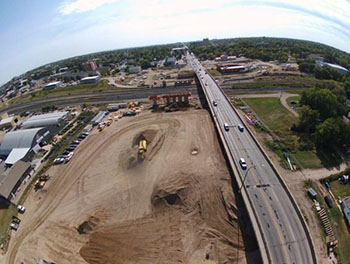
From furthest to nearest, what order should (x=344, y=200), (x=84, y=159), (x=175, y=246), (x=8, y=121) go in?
(x=8, y=121) → (x=84, y=159) → (x=344, y=200) → (x=175, y=246)

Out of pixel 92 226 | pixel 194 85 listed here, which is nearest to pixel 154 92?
pixel 194 85

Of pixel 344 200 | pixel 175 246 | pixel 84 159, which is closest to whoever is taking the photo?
pixel 175 246

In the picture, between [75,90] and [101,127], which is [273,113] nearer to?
[101,127]

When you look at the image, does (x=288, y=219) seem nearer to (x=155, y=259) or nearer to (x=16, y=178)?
(x=155, y=259)

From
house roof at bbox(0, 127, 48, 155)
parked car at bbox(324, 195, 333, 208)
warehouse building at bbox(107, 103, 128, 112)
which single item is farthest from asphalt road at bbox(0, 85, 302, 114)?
parked car at bbox(324, 195, 333, 208)

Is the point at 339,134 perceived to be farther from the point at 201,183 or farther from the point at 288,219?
the point at 201,183

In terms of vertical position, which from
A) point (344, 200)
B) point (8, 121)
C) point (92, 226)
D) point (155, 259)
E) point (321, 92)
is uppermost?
point (8, 121)

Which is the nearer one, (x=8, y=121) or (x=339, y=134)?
(x=339, y=134)

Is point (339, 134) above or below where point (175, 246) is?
above
